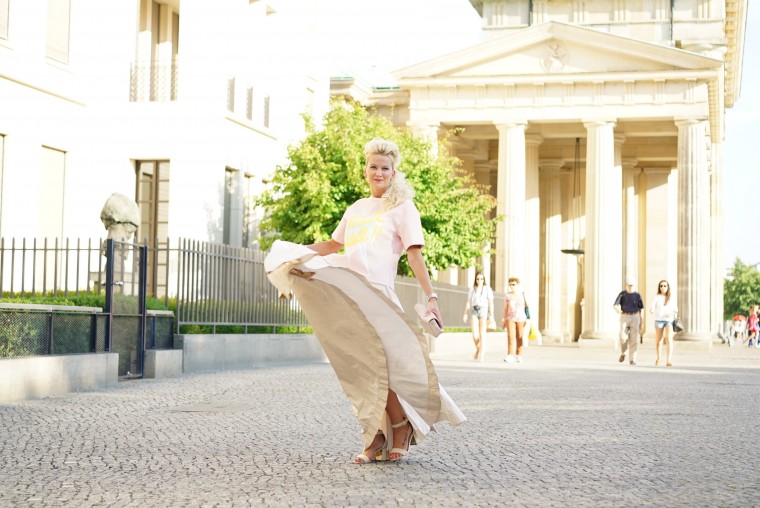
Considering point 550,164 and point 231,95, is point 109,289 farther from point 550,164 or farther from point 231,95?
point 550,164

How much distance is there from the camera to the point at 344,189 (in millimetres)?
36156

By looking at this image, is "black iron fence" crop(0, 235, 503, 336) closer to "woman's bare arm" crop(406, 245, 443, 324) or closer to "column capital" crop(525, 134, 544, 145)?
"woman's bare arm" crop(406, 245, 443, 324)

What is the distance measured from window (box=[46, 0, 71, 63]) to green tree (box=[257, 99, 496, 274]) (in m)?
9.66

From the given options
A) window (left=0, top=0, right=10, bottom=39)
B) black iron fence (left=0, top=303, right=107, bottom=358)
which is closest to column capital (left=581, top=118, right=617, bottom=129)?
window (left=0, top=0, right=10, bottom=39)

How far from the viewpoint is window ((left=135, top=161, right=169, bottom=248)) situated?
30672 mm

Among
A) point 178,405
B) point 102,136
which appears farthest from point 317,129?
point 178,405

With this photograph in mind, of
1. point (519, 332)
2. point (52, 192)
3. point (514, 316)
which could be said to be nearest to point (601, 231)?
point (519, 332)

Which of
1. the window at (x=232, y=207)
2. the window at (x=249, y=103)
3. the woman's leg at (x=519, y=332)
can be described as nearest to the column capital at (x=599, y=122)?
the window at (x=249, y=103)

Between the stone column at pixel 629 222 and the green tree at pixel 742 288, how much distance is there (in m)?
60.1

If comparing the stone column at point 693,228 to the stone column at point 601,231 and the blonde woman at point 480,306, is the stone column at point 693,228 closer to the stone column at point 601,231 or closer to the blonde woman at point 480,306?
the stone column at point 601,231

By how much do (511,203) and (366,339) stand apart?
43121 mm

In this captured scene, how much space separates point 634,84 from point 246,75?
20.6 m

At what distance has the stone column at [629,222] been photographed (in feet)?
195

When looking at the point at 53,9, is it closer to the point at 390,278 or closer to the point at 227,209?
the point at 227,209
